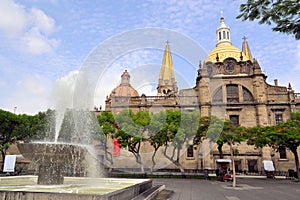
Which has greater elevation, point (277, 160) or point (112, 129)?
point (112, 129)

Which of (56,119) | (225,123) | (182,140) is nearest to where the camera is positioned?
(56,119)

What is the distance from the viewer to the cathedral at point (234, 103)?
30258 millimetres

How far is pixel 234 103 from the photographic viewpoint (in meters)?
33.1

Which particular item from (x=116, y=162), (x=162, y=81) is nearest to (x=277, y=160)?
(x=116, y=162)

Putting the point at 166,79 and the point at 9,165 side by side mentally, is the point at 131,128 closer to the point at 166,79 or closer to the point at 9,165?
the point at 9,165

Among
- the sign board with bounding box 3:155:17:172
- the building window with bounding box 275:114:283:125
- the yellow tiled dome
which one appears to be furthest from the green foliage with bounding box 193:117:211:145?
the sign board with bounding box 3:155:17:172

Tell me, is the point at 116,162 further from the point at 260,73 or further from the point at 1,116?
the point at 260,73

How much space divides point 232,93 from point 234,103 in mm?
1741

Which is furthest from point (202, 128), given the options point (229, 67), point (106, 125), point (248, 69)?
point (248, 69)

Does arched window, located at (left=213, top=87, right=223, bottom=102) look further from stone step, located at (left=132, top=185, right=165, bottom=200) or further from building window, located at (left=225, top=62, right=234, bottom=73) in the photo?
stone step, located at (left=132, top=185, right=165, bottom=200)

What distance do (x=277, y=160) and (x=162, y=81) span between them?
26834 millimetres

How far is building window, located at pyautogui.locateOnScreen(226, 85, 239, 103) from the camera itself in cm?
3366

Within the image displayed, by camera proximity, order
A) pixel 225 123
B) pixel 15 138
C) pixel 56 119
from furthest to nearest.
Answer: pixel 15 138
pixel 225 123
pixel 56 119

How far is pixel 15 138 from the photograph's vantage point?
2733 cm
